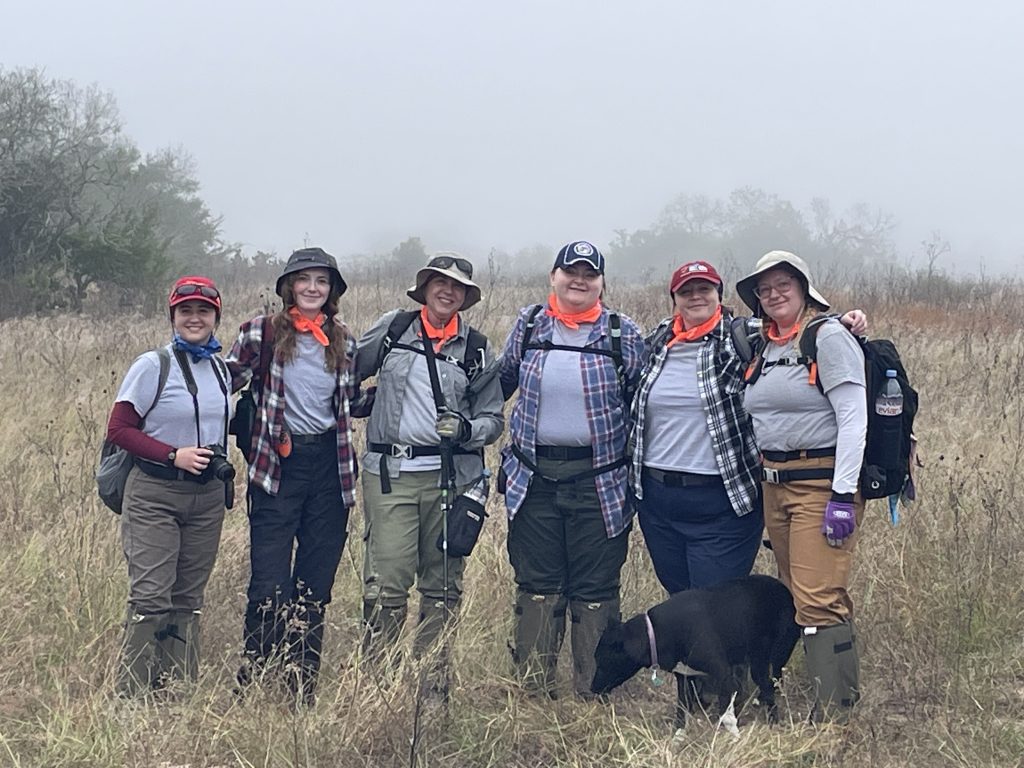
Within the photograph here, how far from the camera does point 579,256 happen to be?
350cm

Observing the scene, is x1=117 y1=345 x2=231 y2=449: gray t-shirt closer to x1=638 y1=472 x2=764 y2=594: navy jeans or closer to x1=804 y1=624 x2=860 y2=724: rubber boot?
x1=638 y1=472 x2=764 y2=594: navy jeans

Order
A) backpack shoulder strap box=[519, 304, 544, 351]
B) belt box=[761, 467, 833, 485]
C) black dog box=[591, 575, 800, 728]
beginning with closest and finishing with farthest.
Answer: belt box=[761, 467, 833, 485] < black dog box=[591, 575, 800, 728] < backpack shoulder strap box=[519, 304, 544, 351]

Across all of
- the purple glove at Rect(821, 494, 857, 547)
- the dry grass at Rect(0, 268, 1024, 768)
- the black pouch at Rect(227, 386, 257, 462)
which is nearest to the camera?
the dry grass at Rect(0, 268, 1024, 768)

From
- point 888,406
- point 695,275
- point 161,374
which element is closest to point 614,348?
point 695,275

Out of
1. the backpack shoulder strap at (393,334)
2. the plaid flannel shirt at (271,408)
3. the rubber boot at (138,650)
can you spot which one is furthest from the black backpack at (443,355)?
the rubber boot at (138,650)

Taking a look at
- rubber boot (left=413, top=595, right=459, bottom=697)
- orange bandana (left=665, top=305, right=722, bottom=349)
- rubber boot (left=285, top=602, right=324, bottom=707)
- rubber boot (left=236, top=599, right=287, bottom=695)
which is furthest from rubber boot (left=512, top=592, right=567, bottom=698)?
orange bandana (left=665, top=305, right=722, bottom=349)

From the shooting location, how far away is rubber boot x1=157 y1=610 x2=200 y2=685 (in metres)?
3.34

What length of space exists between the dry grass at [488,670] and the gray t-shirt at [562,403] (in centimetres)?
97

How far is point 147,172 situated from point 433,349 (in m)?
28.2

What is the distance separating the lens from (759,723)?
3.23 meters

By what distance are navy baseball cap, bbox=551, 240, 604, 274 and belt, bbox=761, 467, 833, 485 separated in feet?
3.40

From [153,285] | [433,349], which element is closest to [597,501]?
[433,349]

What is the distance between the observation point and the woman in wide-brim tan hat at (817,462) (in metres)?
3.03

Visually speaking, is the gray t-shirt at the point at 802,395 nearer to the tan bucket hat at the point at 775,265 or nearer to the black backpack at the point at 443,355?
the tan bucket hat at the point at 775,265
